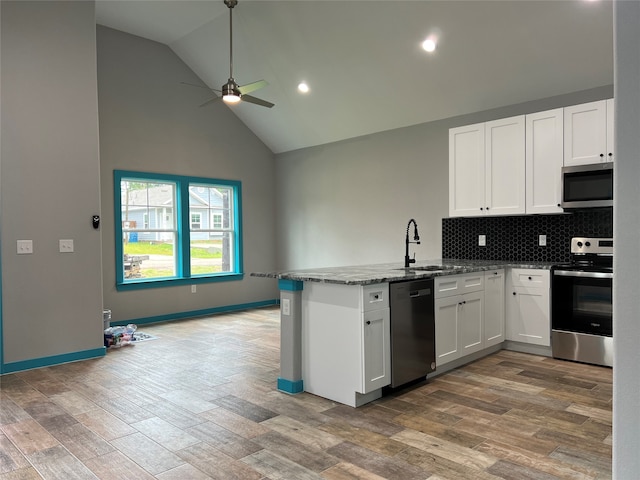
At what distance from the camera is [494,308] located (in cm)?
452

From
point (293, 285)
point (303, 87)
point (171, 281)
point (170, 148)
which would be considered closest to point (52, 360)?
point (171, 281)

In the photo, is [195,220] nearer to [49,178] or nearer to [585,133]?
[49,178]

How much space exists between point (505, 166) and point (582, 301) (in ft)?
4.97

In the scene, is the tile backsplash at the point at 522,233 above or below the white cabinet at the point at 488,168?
below

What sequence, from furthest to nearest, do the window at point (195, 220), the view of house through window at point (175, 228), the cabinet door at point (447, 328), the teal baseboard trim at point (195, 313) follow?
1. the window at point (195, 220)
2. the view of house through window at point (175, 228)
3. the teal baseboard trim at point (195, 313)
4. the cabinet door at point (447, 328)

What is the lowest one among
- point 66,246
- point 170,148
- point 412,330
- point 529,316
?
point 529,316

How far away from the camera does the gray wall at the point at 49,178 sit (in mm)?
4121

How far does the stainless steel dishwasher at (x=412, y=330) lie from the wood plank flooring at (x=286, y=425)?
6.8 inches

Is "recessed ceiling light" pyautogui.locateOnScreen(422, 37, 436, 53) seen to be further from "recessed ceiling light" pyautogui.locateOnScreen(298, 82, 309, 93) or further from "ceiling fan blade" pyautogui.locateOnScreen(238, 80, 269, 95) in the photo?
"recessed ceiling light" pyautogui.locateOnScreen(298, 82, 309, 93)

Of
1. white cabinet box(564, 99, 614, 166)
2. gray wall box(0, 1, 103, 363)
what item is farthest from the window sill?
white cabinet box(564, 99, 614, 166)

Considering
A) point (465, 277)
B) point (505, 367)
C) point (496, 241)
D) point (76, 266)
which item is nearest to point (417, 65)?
point (496, 241)

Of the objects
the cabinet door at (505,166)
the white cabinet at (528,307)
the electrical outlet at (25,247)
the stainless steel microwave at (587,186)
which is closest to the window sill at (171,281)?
the electrical outlet at (25,247)

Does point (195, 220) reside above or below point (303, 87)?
below

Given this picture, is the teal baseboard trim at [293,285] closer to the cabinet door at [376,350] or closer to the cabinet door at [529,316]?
the cabinet door at [376,350]
